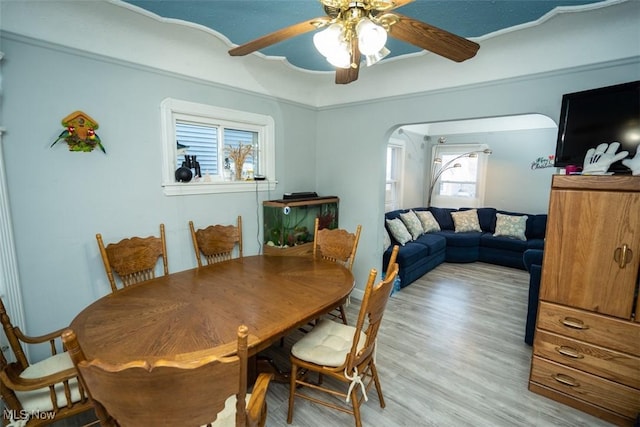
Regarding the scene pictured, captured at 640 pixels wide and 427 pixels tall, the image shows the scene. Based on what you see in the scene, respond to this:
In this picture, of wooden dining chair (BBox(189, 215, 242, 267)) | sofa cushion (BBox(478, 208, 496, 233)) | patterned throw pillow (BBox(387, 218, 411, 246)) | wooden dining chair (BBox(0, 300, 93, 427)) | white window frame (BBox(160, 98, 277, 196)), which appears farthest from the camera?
sofa cushion (BBox(478, 208, 496, 233))

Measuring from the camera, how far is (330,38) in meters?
1.34

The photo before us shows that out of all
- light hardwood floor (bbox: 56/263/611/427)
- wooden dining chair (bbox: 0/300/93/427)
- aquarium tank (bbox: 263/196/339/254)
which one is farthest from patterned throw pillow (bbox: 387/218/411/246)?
wooden dining chair (bbox: 0/300/93/427)

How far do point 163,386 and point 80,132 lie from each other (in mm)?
1979

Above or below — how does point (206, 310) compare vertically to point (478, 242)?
above

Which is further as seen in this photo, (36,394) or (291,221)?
(291,221)

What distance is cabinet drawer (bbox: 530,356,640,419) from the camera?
1.74 m

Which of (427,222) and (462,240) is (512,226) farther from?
(427,222)

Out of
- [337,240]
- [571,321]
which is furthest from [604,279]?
[337,240]

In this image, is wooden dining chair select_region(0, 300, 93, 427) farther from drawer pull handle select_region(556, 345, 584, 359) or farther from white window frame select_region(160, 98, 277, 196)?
drawer pull handle select_region(556, 345, 584, 359)

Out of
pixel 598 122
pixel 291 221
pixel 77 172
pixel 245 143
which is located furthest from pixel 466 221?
pixel 77 172

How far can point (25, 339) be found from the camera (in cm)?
150

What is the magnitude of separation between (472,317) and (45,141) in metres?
3.94

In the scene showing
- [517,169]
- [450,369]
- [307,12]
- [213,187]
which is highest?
[307,12]

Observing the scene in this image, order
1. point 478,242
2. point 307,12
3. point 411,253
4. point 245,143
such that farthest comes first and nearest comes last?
point 478,242 < point 411,253 < point 245,143 < point 307,12
